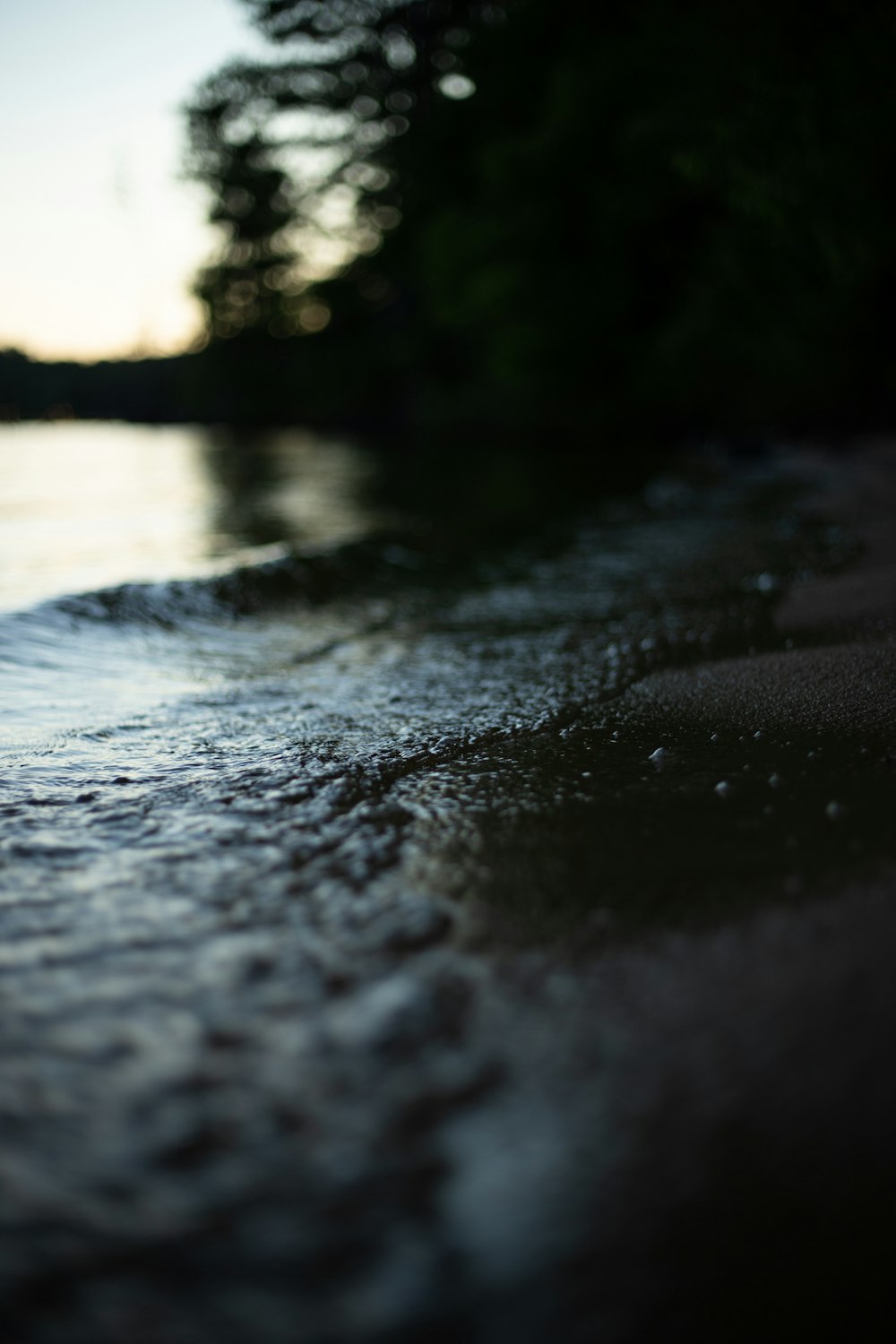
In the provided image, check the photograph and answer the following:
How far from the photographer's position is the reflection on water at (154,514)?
5.48 m

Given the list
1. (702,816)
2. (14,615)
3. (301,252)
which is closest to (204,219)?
(301,252)

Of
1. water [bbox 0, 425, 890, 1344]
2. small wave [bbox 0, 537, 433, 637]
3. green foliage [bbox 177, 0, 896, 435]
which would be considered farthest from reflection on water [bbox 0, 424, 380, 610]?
green foliage [bbox 177, 0, 896, 435]

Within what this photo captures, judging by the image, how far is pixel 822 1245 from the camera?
0.87 meters

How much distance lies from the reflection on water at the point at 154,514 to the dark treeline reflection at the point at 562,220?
473 cm

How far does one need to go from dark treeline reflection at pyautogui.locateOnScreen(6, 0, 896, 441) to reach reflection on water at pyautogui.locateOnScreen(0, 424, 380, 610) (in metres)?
4.73

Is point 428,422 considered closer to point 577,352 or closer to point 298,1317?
point 577,352

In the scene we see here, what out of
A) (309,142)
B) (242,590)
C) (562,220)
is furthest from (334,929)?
(309,142)

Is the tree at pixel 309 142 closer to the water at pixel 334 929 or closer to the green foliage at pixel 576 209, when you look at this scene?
the green foliage at pixel 576 209

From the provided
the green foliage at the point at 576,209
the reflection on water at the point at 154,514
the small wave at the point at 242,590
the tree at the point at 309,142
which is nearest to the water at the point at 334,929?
the small wave at the point at 242,590

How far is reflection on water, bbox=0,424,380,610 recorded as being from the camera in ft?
18.0

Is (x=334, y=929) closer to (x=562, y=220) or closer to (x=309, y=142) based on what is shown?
(x=562, y=220)

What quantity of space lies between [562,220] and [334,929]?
1758 cm

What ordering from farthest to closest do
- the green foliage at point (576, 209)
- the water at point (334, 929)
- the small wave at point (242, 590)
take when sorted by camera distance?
1. the green foliage at point (576, 209)
2. the small wave at point (242, 590)
3. the water at point (334, 929)

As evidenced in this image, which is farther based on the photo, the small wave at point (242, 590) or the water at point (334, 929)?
the small wave at point (242, 590)
